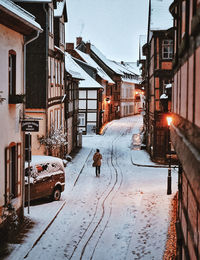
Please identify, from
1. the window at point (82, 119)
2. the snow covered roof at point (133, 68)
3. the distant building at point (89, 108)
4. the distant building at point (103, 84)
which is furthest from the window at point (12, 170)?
the snow covered roof at point (133, 68)

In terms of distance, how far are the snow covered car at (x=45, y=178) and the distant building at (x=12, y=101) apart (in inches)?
84.4

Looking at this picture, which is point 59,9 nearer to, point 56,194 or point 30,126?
point 56,194

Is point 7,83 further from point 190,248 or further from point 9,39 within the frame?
point 190,248

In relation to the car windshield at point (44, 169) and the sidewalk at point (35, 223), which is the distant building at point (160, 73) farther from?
the car windshield at point (44, 169)

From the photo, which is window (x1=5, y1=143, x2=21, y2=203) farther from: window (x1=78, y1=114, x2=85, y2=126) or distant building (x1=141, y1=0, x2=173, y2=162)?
window (x1=78, y1=114, x2=85, y2=126)

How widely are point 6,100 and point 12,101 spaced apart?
0.27 metres

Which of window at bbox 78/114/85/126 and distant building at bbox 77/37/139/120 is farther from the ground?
distant building at bbox 77/37/139/120

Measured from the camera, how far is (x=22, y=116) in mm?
14062

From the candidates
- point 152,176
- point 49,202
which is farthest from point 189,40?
point 152,176

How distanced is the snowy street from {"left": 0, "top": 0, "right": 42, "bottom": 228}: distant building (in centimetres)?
136

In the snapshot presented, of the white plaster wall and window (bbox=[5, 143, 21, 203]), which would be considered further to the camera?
window (bbox=[5, 143, 21, 203])

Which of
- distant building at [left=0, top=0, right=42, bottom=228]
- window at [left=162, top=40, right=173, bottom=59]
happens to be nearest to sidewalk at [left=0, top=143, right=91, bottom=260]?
distant building at [left=0, top=0, right=42, bottom=228]

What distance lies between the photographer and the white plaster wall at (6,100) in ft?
38.7

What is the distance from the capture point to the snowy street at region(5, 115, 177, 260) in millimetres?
12148
